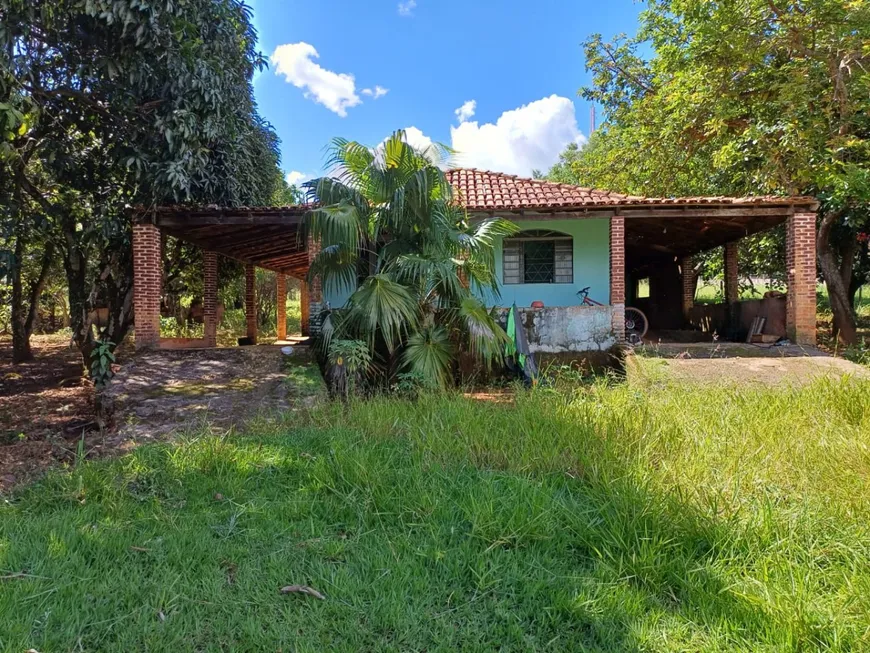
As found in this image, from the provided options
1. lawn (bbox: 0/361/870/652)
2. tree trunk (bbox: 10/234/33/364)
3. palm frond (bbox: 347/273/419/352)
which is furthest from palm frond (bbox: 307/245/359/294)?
tree trunk (bbox: 10/234/33/364)

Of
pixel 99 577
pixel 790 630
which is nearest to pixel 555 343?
pixel 790 630

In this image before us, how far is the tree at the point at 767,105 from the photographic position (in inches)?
304

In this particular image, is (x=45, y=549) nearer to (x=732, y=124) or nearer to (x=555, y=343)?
(x=555, y=343)

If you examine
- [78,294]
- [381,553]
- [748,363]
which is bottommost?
[381,553]

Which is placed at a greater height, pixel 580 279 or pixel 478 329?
pixel 580 279

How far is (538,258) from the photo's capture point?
11.0 metres

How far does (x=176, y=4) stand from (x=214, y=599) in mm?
6609

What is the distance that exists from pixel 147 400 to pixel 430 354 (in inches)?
147

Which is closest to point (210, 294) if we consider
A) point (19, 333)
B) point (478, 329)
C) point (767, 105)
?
point (19, 333)

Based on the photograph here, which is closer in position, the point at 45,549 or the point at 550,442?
the point at 45,549

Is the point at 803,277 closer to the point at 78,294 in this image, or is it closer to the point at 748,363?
the point at 748,363

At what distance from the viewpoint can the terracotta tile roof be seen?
27.5 feet

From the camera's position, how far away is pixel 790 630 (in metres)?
1.89

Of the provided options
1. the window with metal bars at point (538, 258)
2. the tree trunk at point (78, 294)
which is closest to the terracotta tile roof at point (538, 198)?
the window with metal bars at point (538, 258)
